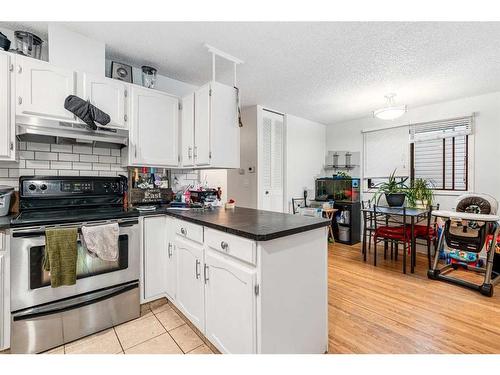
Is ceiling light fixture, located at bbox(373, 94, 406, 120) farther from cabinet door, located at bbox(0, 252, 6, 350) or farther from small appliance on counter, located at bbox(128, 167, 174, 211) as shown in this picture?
cabinet door, located at bbox(0, 252, 6, 350)

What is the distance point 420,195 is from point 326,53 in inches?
112

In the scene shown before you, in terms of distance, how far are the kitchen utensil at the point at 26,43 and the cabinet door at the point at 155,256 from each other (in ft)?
5.16

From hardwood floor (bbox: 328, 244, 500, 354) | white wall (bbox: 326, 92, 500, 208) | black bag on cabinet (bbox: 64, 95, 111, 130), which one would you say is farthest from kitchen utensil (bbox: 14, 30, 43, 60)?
white wall (bbox: 326, 92, 500, 208)

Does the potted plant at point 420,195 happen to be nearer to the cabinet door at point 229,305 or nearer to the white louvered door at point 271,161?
the white louvered door at point 271,161

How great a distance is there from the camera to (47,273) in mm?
1661

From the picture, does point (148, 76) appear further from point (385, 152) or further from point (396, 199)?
point (385, 152)

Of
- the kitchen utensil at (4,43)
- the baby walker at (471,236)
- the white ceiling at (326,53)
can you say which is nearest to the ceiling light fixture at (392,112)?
the white ceiling at (326,53)

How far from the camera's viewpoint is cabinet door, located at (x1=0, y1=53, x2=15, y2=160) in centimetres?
170

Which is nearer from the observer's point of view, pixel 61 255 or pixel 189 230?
pixel 61 255

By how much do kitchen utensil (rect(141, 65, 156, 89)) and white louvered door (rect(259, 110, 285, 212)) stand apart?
1.94 m

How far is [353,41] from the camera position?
2.13 m

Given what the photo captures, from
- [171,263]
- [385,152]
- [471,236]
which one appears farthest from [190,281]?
[385,152]

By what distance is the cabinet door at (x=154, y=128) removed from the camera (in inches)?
91.4
